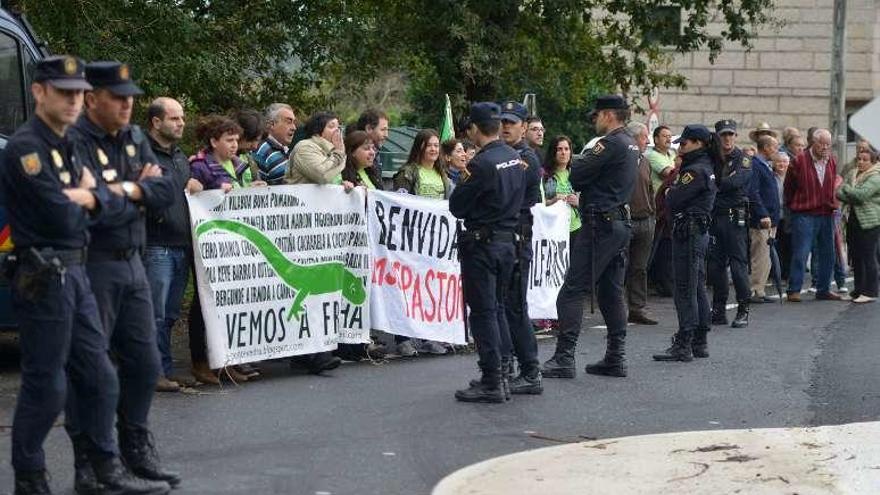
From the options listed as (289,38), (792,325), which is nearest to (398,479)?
(792,325)

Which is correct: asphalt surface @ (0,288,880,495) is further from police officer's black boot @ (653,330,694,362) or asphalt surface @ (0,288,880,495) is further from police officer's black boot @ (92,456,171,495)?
police officer's black boot @ (92,456,171,495)

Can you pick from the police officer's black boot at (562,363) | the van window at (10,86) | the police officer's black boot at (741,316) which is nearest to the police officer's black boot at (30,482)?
the van window at (10,86)

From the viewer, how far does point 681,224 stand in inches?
527

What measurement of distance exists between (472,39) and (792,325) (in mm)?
5812

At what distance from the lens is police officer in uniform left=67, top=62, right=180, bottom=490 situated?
7.66 meters

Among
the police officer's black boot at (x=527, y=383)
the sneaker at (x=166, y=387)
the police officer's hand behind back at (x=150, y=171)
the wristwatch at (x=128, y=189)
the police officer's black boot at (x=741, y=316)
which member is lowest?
the police officer's black boot at (x=741, y=316)

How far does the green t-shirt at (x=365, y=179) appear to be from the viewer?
13.0 m

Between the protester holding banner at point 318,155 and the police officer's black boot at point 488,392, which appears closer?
the police officer's black boot at point 488,392

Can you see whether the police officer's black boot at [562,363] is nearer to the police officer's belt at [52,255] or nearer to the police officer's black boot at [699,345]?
the police officer's black boot at [699,345]

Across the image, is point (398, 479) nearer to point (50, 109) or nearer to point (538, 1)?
point (50, 109)

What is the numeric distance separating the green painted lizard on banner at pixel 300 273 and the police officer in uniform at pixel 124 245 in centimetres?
346

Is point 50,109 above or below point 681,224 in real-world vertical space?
above

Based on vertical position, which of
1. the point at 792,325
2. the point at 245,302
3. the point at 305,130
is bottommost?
the point at 792,325

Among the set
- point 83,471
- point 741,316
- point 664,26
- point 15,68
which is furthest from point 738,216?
point 83,471
